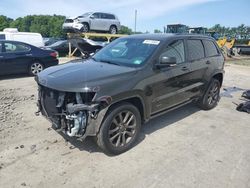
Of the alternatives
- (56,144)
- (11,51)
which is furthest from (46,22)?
(56,144)

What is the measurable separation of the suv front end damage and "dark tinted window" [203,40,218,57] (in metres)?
3.49

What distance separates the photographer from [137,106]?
14.4ft

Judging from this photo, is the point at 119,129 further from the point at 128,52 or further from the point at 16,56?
the point at 16,56

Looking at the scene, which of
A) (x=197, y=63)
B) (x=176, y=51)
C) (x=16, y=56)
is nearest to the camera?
(x=176, y=51)

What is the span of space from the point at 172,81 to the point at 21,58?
722 centimetres

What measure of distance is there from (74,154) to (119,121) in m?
0.87

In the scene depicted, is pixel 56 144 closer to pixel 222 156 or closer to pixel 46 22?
pixel 222 156

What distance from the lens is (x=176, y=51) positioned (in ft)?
16.9

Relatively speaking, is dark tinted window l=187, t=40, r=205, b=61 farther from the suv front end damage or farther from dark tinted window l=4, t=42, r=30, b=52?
dark tinted window l=4, t=42, r=30, b=52

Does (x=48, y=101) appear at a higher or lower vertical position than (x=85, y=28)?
lower

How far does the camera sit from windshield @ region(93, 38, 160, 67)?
15.0 ft

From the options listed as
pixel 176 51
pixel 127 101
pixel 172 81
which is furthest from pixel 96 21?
pixel 127 101

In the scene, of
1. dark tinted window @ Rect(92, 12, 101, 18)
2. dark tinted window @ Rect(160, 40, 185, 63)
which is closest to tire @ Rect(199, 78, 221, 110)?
dark tinted window @ Rect(160, 40, 185, 63)

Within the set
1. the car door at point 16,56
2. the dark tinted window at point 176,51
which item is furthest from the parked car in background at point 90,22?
the dark tinted window at point 176,51
